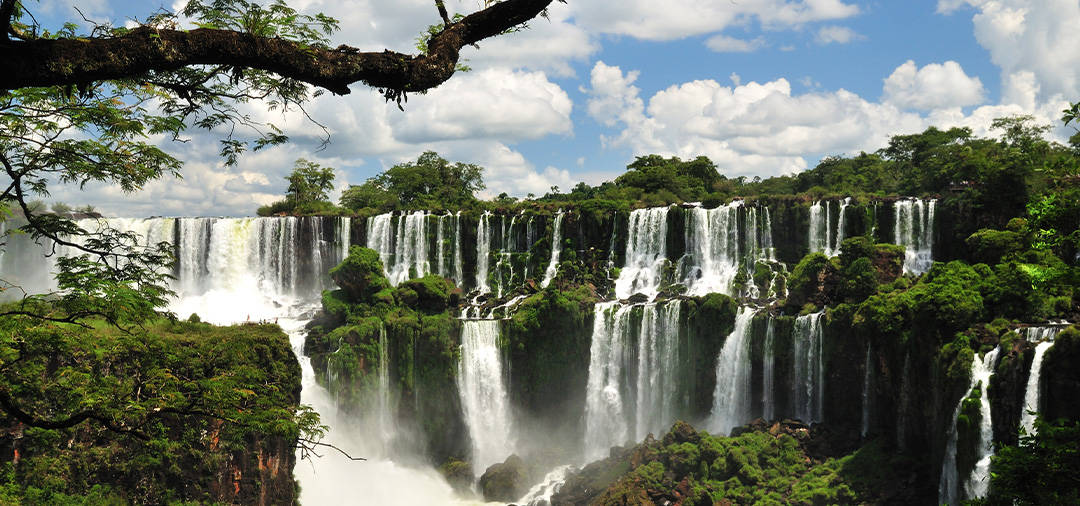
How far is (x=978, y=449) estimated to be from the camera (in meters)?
15.6

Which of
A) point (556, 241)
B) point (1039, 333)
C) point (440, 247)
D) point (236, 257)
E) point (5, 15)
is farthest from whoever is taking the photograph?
point (440, 247)

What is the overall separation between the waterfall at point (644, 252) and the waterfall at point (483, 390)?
6.36 metres

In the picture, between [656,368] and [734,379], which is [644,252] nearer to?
[656,368]

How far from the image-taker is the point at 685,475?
810 inches

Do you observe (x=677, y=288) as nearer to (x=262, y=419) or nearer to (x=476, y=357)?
(x=476, y=357)

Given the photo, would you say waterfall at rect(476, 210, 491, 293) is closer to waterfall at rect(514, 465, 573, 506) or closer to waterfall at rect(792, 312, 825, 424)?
waterfall at rect(514, 465, 573, 506)

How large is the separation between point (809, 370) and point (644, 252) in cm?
1041

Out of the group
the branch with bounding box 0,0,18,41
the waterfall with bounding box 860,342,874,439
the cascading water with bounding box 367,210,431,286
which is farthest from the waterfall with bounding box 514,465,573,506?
the branch with bounding box 0,0,18,41

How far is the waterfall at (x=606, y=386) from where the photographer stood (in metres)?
26.6

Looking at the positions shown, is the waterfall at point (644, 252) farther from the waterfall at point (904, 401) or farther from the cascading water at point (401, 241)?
the waterfall at point (904, 401)

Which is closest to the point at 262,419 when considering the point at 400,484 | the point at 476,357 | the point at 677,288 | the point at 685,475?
the point at 685,475

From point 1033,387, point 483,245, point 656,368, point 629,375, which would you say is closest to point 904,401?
point 1033,387

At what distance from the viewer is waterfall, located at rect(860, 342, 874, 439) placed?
2077cm

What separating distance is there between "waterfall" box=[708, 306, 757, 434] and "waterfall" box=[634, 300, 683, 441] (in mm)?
1611
